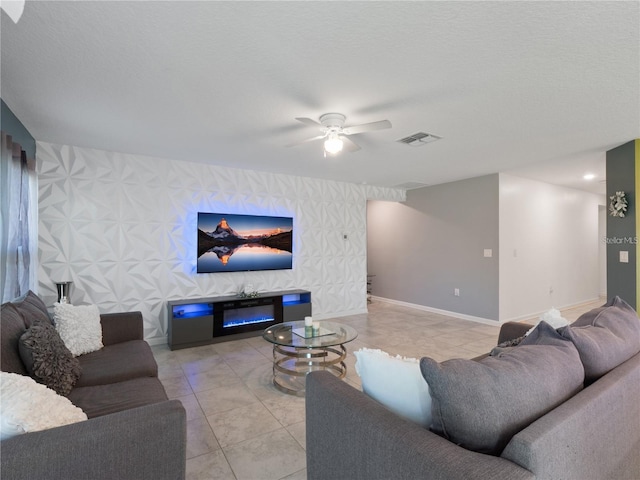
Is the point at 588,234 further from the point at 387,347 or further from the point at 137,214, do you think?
the point at 137,214

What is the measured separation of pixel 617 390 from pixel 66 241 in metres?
4.81

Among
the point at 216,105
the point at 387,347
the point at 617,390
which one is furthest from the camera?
the point at 387,347

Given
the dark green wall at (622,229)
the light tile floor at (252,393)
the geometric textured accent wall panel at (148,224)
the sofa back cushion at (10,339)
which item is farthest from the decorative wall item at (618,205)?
the sofa back cushion at (10,339)

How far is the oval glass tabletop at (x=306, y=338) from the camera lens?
2.79 m

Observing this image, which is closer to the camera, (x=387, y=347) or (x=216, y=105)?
(x=216, y=105)

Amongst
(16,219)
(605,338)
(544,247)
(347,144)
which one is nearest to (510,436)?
(605,338)

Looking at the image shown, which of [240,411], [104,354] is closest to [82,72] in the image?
[104,354]

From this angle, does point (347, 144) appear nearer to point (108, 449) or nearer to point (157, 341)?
point (108, 449)

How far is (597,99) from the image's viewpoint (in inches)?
98.1

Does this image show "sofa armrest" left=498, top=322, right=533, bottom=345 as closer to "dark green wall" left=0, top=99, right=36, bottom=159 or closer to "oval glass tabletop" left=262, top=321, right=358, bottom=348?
"oval glass tabletop" left=262, top=321, right=358, bottom=348

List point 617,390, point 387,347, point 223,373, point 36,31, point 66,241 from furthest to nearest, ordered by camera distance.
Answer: point 387,347 → point 66,241 → point 223,373 → point 36,31 → point 617,390

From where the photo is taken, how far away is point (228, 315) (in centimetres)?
439

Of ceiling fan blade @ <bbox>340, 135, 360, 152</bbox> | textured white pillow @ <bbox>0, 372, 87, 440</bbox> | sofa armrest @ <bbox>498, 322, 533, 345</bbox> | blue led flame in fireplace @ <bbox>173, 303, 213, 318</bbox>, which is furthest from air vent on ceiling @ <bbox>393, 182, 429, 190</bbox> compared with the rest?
textured white pillow @ <bbox>0, 372, 87, 440</bbox>

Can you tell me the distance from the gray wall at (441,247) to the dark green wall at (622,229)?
144 cm
